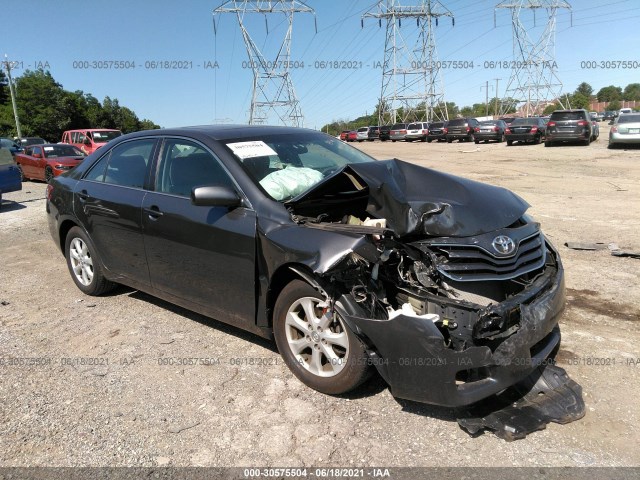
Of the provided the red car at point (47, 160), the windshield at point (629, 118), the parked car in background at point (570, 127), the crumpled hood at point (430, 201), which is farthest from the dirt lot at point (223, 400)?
the parked car in background at point (570, 127)

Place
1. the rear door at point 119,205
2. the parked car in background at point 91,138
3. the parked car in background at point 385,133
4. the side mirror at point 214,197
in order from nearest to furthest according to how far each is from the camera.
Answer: the side mirror at point 214,197 → the rear door at point 119,205 → the parked car in background at point 91,138 → the parked car in background at point 385,133

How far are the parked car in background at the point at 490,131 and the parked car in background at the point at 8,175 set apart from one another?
2604cm

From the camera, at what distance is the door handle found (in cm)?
415

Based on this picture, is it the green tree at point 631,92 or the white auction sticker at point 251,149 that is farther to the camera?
the green tree at point 631,92

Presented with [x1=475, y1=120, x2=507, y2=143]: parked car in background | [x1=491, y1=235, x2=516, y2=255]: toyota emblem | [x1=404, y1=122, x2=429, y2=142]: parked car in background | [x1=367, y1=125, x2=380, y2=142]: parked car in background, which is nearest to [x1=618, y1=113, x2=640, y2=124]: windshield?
[x1=475, y1=120, x2=507, y2=143]: parked car in background

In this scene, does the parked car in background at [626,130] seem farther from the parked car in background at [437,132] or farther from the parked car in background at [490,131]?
the parked car in background at [437,132]

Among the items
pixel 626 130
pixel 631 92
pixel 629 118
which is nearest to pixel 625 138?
pixel 626 130

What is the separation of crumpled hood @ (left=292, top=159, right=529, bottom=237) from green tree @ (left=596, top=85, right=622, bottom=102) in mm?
148955

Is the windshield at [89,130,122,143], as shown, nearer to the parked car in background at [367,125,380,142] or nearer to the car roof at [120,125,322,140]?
the car roof at [120,125,322,140]

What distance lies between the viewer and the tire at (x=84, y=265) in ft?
16.8

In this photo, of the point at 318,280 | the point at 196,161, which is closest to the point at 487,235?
the point at 318,280

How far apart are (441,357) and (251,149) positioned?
220 centimetres

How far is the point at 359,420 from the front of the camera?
3.04 meters

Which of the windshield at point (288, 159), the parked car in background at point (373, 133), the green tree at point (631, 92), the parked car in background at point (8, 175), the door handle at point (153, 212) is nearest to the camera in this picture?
the windshield at point (288, 159)
